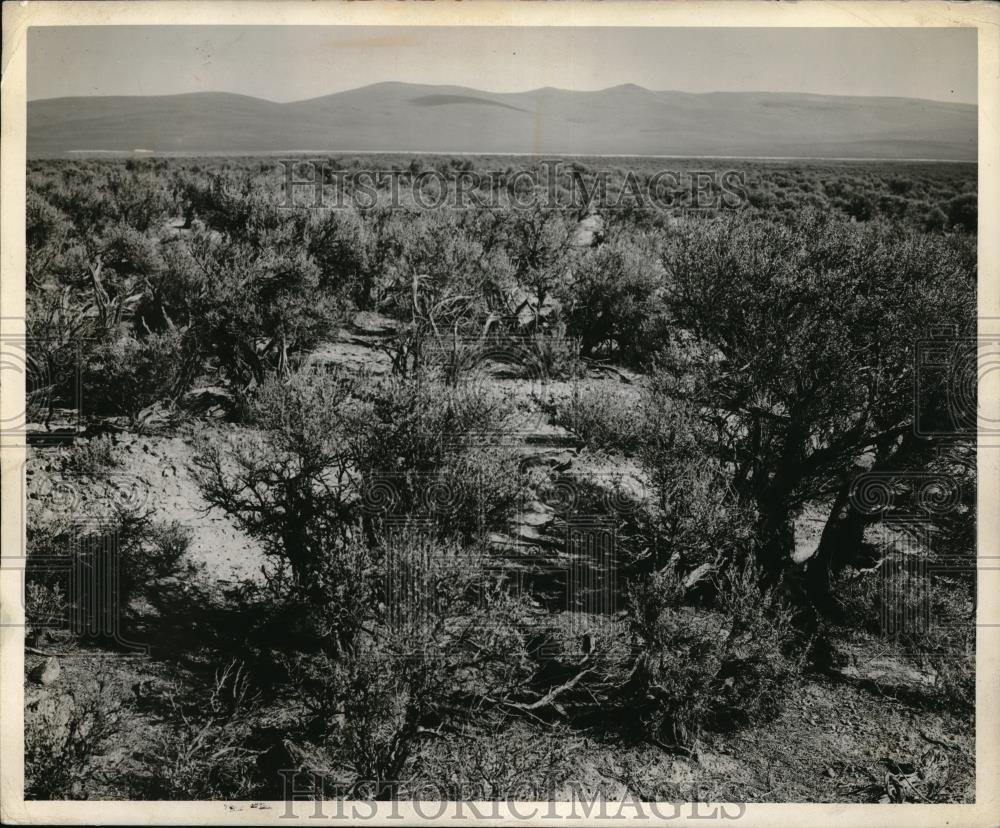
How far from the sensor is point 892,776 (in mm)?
3854

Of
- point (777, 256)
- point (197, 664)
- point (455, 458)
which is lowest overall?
point (197, 664)

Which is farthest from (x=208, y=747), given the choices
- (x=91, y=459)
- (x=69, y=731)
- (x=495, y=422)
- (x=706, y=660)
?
(x=706, y=660)

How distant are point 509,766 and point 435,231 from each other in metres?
2.92

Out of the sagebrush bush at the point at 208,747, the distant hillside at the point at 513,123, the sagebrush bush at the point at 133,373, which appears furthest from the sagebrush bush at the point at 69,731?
the distant hillside at the point at 513,123

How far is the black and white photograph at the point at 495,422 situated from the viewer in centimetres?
382

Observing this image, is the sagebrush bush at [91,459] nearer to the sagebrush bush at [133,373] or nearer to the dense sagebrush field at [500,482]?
the dense sagebrush field at [500,482]

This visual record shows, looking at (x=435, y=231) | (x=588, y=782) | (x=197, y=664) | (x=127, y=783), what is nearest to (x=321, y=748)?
(x=197, y=664)

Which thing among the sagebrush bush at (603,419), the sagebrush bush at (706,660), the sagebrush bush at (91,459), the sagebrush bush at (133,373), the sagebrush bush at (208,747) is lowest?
the sagebrush bush at (208,747)

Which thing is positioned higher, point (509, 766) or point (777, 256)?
point (777, 256)

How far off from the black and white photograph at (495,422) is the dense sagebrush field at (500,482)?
0.02 m

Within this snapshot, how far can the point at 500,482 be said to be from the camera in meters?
3.88

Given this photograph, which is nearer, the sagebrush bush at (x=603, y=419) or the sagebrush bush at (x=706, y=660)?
the sagebrush bush at (x=706, y=660)

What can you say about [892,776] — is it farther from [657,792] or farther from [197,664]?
[197,664]

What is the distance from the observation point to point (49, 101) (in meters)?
3.91
